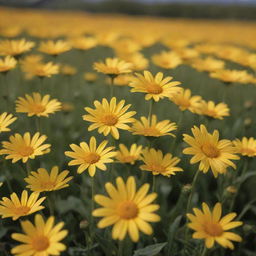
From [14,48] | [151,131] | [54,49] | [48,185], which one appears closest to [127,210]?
[48,185]

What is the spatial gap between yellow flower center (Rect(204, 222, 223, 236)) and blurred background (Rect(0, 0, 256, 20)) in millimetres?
18310

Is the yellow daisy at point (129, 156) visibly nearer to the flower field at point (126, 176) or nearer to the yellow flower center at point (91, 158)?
the flower field at point (126, 176)

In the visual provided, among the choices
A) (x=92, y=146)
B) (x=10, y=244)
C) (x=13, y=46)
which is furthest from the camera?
(x=13, y=46)

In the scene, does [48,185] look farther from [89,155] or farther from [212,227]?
[212,227]

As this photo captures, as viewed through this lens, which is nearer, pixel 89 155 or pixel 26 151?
pixel 89 155

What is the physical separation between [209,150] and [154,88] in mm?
457

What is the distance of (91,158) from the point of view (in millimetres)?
1446

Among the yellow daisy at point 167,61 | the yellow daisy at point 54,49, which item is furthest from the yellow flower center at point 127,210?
the yellow daisy at point 54,49

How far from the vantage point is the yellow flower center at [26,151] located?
1.56 meters

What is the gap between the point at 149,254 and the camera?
4.66 ft

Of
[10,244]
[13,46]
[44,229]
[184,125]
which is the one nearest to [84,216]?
[10,244]

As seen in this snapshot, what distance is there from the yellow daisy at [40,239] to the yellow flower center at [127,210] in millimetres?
199

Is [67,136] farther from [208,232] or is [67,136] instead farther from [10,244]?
[208,232]

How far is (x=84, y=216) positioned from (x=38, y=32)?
324 centimetres
